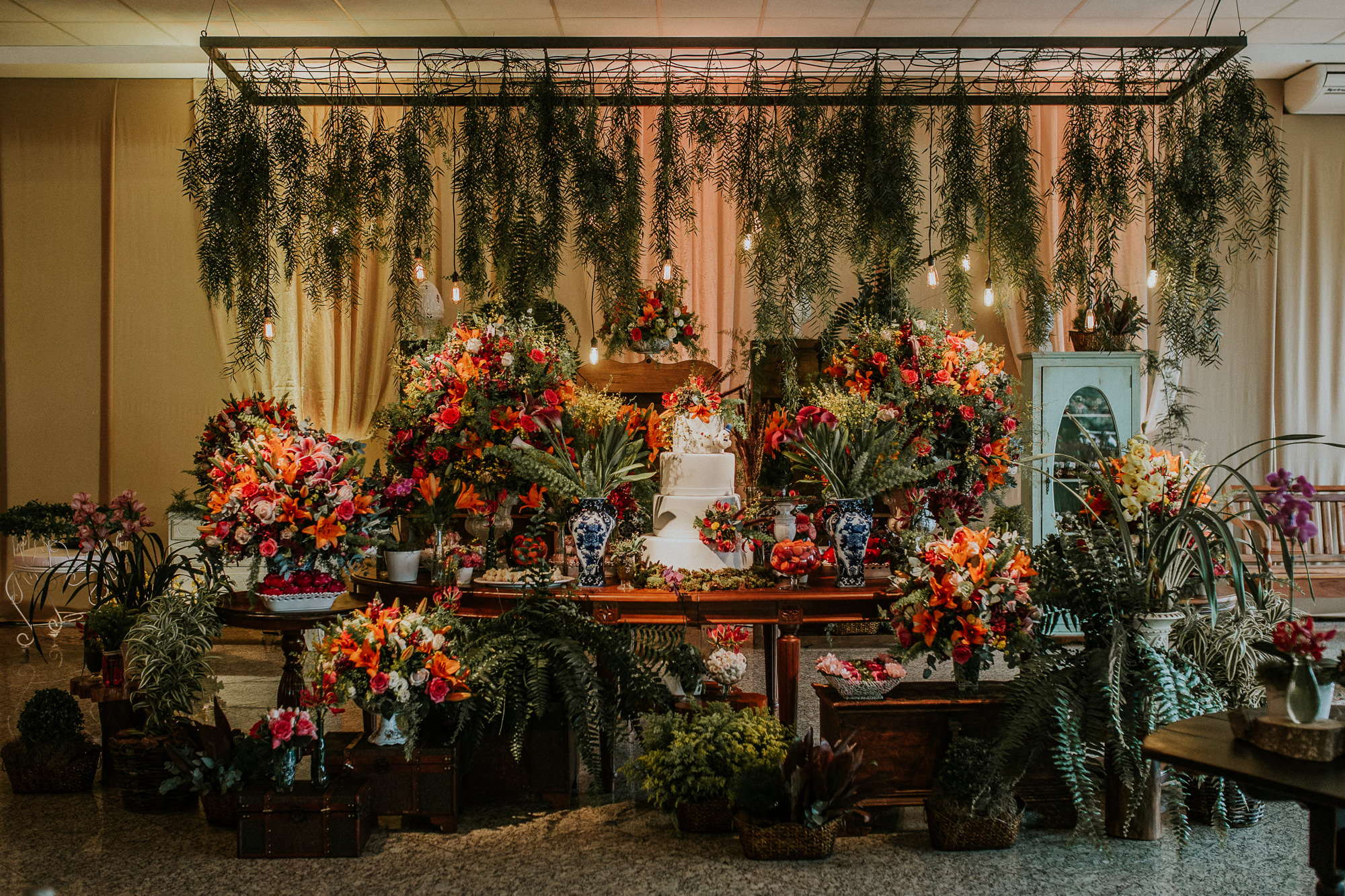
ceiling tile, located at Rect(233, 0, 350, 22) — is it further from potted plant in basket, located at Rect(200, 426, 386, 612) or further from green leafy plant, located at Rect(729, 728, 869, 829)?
green leafy plant, located at Rect(729, 728, 869, 829)

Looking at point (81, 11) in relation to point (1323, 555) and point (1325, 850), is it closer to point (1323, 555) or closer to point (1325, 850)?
point (1325, 850)

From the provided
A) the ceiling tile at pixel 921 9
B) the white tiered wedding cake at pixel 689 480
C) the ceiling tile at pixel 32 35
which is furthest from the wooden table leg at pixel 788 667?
the ceiling tile at pixel 32 35

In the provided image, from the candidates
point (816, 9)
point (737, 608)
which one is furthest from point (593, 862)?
point (816, 9)

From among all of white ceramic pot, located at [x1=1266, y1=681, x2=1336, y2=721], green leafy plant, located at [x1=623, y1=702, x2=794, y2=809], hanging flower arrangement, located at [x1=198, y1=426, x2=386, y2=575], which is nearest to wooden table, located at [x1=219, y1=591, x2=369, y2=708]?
hanging flower arrangement, located at [x1=198, y1=426, x2=386, y2=575]

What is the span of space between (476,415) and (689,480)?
1.01 m

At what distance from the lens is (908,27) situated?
583 cm

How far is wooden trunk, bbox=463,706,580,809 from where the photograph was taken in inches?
142

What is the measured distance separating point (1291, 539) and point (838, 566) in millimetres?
1840

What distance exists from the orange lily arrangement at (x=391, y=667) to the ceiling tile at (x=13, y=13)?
15.7 ft

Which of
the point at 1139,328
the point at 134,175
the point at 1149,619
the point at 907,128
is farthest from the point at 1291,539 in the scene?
the point at 134,175

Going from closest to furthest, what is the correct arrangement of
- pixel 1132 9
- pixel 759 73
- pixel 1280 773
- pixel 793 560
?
1. pixel 1280 773
2. pixel 793 560
3. pixel 759 73
4. pixel 1132 9

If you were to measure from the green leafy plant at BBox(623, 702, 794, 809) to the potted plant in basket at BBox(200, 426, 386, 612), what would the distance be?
1.32 meters

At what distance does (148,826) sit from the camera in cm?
342

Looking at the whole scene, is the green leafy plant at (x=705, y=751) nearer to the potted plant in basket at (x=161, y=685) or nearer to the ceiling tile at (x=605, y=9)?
the potted plant in basket at (x=161, y=685)
